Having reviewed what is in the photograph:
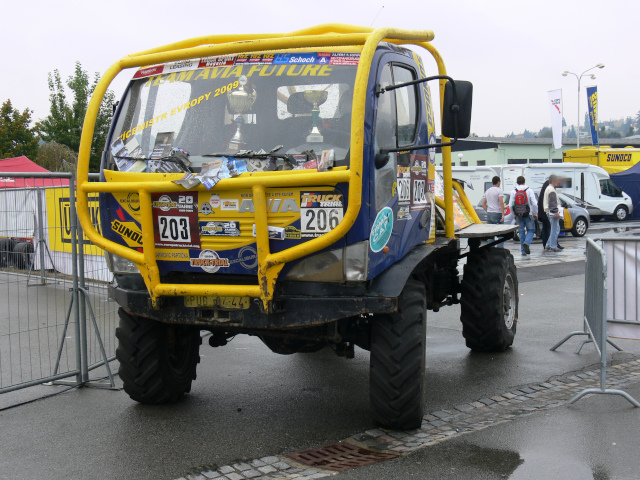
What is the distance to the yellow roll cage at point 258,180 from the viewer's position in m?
4.57

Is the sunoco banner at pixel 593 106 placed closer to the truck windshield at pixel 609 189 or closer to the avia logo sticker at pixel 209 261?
the truck windshield at pixel 609 189

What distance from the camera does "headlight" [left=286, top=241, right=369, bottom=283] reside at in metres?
4.70

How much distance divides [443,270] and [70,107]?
31.4m

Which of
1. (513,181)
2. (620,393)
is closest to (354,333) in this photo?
(620,393)

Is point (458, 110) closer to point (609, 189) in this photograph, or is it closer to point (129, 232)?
point (129, 232)

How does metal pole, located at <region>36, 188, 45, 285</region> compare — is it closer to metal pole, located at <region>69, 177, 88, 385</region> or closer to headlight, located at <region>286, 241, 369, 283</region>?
metal pole, located at <region>69, 177, 88, 385</region>

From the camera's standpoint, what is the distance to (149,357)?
5707 mm

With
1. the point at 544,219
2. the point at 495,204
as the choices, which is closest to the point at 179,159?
the point at 495,204

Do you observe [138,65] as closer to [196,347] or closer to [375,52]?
[375,52]

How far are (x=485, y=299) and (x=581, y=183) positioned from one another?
85.7 ft

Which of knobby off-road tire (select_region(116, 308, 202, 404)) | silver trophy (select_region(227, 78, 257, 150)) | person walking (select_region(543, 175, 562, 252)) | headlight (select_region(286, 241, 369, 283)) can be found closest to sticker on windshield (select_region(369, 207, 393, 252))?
headlight (select_region(286, 241, 369, 283))

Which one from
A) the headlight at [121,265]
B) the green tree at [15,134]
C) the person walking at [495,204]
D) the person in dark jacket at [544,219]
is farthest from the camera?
the green tree at [15,134]

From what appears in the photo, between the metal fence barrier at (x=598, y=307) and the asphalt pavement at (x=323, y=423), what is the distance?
129 mm

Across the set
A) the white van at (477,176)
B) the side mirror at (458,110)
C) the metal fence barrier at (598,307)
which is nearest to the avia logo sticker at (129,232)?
the side mirror at (458,110)
